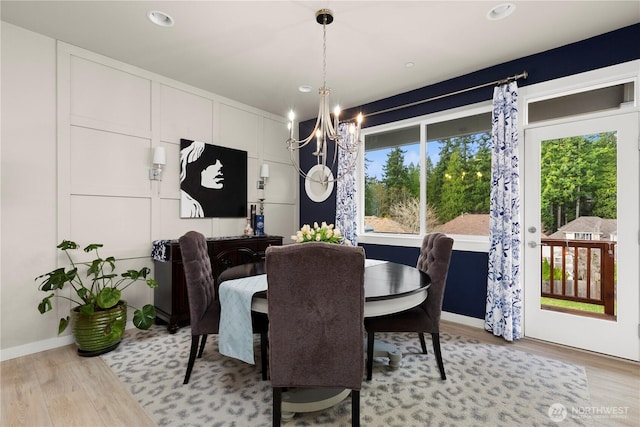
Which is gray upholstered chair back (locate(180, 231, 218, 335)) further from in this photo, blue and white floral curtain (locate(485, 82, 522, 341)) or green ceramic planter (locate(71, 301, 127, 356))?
blue and white floral curtain (locate(485, 82, 522, 341))

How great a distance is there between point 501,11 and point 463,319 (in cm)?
286

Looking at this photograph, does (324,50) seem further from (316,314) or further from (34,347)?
(34,347)

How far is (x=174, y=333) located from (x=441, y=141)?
3575mm

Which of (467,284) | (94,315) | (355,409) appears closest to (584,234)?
(467,284)

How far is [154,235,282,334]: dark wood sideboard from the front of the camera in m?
3.13

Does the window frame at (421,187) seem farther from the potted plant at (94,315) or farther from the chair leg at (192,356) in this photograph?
the potted plant at (94,315)

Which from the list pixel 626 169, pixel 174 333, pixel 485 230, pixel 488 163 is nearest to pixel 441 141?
pixel 488 163

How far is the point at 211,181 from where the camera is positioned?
3910 millimetres

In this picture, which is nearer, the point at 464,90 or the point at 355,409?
the point at 355,409

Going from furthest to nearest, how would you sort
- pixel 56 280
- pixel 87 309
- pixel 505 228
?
pixel 505 228, pixel 87 309, pixel 56 280

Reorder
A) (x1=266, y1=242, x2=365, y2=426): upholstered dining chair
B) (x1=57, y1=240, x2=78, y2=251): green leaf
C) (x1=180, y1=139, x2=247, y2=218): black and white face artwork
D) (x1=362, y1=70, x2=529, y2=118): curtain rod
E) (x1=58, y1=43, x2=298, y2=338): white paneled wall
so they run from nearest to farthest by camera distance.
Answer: (x1=266, y1=242, x2=365, y2=426): upholstered dining chair < (x1=57, y1=240, x2=78, y2=251): green leaf < (x1=58, y1=43, x2=298, y2=338): white paneled wall < (x1=362, y1=70, x2=529, y2=118): curtain rod < (x1=180, y1=139, x2=247, y2=218): black and white face artwork

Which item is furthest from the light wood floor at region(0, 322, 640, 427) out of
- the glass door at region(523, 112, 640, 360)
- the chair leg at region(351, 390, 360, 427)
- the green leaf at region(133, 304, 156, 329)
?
the chair leg at region(351, 390, 360, 427)

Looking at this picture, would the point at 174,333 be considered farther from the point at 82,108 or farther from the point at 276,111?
the point at 276,111

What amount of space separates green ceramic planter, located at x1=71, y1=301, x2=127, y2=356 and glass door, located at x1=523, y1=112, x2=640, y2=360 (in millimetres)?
3750
